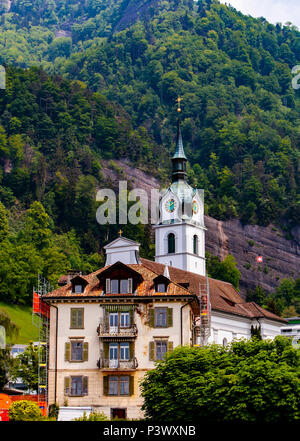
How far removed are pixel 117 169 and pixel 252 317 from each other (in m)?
91.5

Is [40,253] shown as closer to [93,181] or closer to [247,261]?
[93,181]

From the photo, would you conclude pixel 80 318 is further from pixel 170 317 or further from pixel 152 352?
pixel 170 317

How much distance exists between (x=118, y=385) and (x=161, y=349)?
4.06 meters

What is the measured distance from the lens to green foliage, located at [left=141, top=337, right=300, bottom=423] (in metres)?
51.7

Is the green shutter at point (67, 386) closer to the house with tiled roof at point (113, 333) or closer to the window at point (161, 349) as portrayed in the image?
the house with tiled roof at point (113, 333)

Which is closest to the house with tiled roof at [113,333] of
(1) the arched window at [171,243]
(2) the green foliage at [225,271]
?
(1) the arched window at [171,243]

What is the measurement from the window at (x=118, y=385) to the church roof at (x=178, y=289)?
20.1 feet

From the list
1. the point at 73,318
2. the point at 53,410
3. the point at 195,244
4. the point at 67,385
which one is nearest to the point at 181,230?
the point at 195,244

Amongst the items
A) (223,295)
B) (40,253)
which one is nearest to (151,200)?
(40,253)

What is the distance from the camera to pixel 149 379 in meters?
59.7

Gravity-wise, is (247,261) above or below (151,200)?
below
